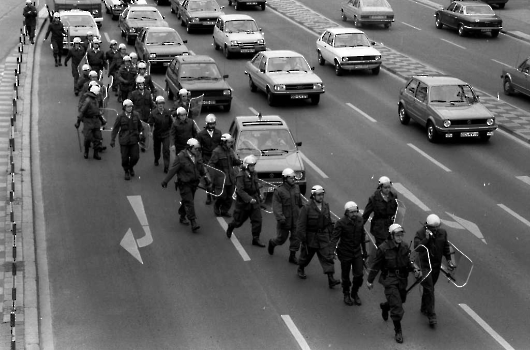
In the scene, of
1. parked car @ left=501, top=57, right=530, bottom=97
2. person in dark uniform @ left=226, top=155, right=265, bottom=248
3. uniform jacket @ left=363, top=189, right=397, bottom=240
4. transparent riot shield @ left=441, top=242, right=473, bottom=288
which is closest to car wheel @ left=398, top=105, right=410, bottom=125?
parked car @ left=501, top=57, right=530, bottom=97

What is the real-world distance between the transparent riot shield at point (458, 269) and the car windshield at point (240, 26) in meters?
25.9

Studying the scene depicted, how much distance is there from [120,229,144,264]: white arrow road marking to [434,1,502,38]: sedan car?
28875 mm

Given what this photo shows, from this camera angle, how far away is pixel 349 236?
1602 centimetres

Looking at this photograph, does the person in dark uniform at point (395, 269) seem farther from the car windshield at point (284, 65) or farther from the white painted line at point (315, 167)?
the car windshield at point (284, 65)

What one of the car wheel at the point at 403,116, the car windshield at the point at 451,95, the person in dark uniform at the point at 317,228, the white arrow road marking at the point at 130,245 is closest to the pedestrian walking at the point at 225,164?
the white arrow road marking at the point at 130,245

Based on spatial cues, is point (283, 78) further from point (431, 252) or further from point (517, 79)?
point (431, 252)

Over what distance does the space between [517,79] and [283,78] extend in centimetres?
800

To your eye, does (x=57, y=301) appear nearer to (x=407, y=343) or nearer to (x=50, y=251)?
(x=50, y=251)

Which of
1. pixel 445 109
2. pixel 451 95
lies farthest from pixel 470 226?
pixel 451 95

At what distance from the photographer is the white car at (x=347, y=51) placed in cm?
3638

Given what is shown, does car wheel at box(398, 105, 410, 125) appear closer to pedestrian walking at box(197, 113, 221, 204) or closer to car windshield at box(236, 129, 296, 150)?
car windshield at box(236, 129, 296, 150)

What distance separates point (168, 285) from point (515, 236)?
7200 millimetres

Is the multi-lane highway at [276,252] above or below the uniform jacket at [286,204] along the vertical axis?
below

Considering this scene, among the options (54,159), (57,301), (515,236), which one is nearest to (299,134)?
(54,159)
